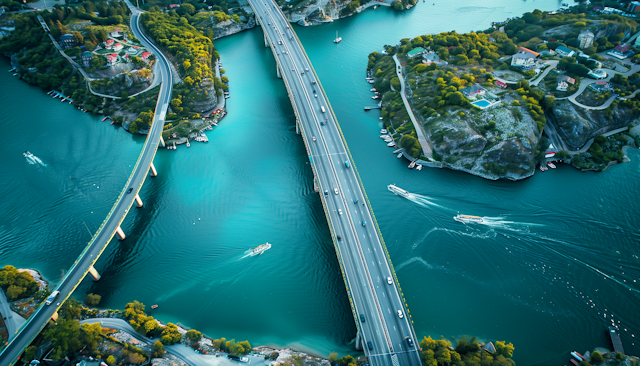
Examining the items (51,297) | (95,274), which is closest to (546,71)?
(95,274)

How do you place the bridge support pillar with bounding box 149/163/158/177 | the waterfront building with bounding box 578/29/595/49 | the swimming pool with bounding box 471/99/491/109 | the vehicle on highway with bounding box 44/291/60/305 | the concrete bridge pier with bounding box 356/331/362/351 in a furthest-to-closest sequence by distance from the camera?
the waterfront building with bounding box 578/29/595/49 < the swimming pool with bounding box 471/99/491/109 < the bridge support pillar with bounding box 149/163/158/177 < the vehicle on highway with bounding box 44/291/60/305 < the concrete bridge pier with bounding box 356/331/362/351

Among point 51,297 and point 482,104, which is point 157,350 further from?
point 482,104

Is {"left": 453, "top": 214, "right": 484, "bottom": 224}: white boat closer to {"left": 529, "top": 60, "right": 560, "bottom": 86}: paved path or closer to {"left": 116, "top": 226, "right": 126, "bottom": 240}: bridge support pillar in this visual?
{"left": 529, "top": 60, "right": 560, "bottom": 86}: paved path

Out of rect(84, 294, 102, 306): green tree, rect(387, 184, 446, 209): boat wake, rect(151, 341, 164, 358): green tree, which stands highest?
rect(84, 294, 102, 306): green tree

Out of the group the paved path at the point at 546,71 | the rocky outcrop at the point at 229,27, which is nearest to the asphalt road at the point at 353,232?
the rocky outcrop at the point at 229,27

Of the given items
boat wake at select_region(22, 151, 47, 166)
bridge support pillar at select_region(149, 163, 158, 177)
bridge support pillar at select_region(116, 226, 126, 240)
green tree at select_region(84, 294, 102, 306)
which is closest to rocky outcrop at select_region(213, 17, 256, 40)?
boat wake at select_region(22, 151, 47, 166)

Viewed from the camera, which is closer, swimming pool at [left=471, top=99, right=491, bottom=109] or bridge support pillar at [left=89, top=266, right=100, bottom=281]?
bridge support pillar at [left=89, top=266, right=100, bottom=281]

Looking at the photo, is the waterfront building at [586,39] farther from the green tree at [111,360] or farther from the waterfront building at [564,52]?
the green tree at [111,360]
